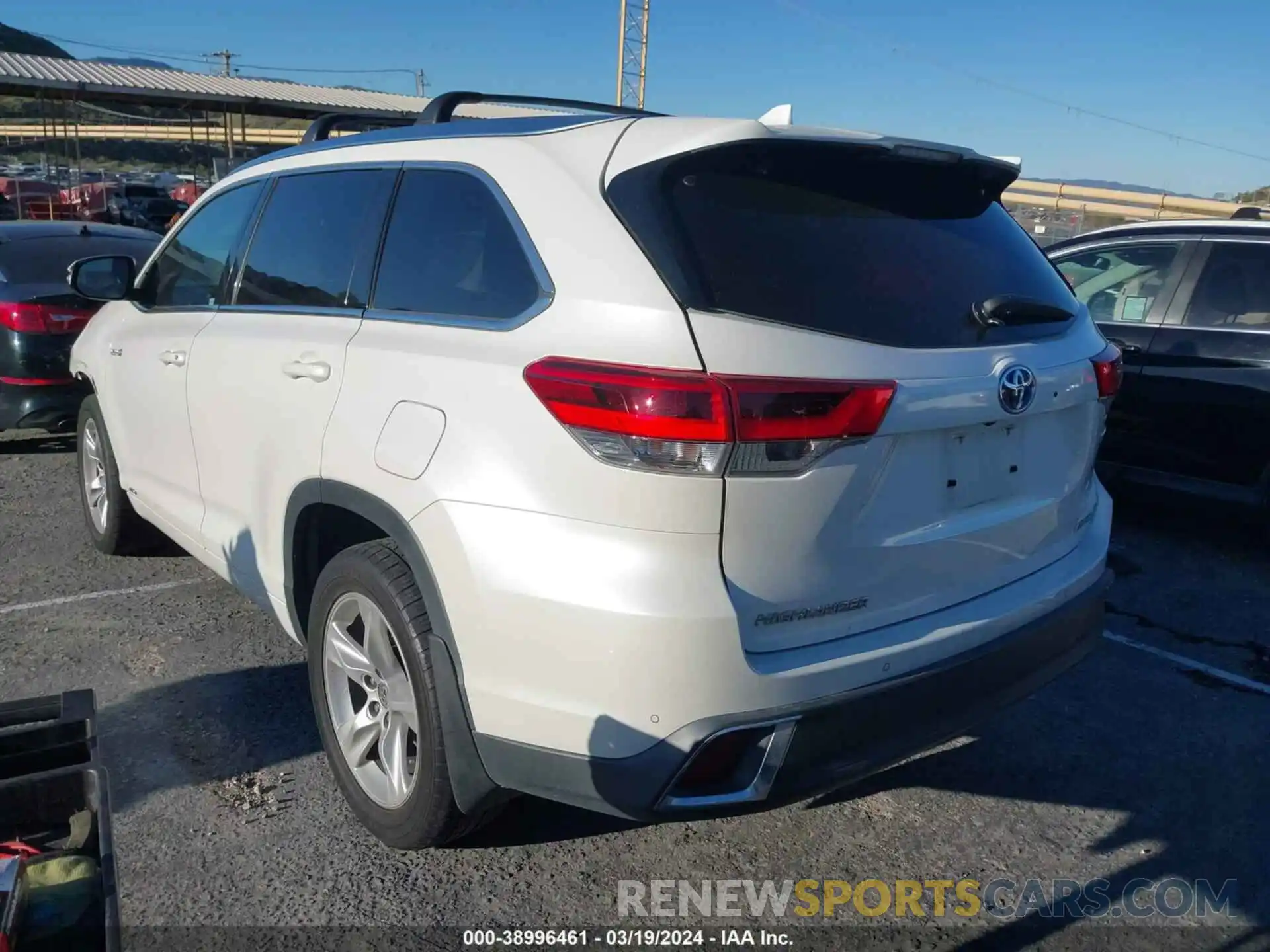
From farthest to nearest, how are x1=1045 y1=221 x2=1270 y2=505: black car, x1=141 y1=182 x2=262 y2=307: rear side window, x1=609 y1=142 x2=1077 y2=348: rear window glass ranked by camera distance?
x1=1045 y1=221 x2=1270 y2=505: black car < x1=141 y1=182 x2=262 y2=307: rear side window < x1=609 y1=142 x2=1077 y2=348: rear window glass

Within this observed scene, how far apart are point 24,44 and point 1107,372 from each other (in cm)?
14100

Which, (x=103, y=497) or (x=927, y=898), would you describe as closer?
(x=927, y=898)

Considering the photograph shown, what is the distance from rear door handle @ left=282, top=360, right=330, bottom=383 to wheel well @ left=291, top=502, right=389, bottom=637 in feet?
1.18

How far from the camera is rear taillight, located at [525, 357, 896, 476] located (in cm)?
210

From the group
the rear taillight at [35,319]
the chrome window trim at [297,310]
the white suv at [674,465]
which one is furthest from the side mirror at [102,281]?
the rear taillight at [35,319]

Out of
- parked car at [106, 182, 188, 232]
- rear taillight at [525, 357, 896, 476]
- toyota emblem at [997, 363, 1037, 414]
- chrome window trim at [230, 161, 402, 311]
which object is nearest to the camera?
rear taillight at [525, 357, 896, 476]

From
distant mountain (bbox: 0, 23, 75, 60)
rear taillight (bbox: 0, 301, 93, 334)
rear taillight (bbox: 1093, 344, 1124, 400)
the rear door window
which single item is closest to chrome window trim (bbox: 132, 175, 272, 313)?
rear taillight (bbox: 0, 301, 93, 334)

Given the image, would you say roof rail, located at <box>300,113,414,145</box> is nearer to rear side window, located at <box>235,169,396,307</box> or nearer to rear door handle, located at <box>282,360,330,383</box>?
rear side window, located at <box>235,169,396,307</box>

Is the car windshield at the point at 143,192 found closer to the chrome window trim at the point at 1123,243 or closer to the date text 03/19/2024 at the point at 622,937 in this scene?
the chrome window trim at the point at 1123,243

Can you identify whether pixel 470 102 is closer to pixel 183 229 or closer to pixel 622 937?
pixel 183 229

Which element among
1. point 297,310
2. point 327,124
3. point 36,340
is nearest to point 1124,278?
point 327,124

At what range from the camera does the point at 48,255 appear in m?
6.88

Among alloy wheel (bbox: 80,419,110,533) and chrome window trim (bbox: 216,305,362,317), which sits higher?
chrome window trim (bbox: 216,305,362,317)

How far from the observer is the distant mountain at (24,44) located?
360 feet
